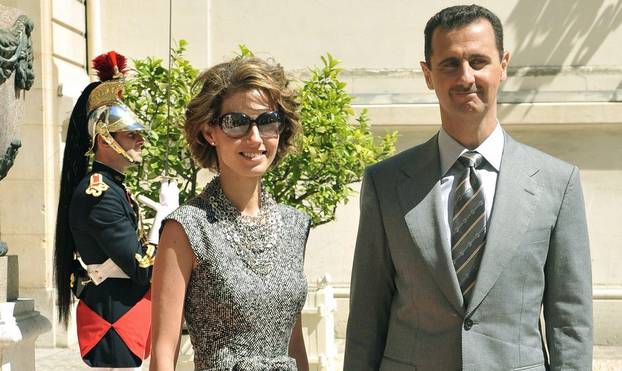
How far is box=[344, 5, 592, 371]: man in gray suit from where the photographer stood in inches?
125

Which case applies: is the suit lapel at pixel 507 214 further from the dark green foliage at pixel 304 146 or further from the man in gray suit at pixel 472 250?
the dark green foliage at pixel 304 146

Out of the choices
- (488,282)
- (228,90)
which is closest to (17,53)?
(228,90)

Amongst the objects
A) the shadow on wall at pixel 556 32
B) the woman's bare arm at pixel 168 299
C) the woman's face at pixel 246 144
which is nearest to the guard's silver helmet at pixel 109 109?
the woman's face at pixel 246 144

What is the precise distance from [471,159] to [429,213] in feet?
0.67

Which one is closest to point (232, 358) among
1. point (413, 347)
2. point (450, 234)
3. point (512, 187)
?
point (413, 347)

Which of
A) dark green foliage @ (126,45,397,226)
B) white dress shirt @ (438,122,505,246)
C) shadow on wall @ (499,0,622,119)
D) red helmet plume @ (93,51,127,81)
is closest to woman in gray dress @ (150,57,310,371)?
white dress shirt @ (438,122,505,246)

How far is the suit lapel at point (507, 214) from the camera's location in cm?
315

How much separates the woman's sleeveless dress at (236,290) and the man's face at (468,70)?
2.24ft

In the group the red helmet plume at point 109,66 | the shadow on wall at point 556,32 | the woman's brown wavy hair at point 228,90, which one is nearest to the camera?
the woman's brown wavy hair at point 228,90

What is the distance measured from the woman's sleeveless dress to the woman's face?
104 mm

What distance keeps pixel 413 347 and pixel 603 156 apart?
832 centimetres

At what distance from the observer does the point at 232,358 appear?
3221mm

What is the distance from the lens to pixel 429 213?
3.28 meters

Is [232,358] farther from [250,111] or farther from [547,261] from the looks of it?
[547,261]
